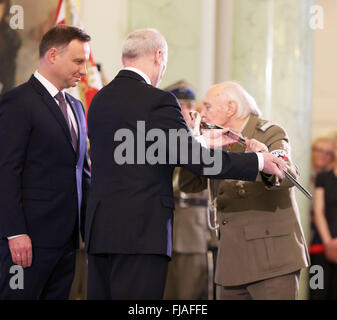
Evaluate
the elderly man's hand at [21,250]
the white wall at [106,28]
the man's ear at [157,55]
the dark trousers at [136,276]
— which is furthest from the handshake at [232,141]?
the white wall at [106,28]

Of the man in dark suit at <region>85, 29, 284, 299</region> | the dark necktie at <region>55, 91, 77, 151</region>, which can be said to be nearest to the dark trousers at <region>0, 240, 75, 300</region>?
the man in dark suit at <region>85, 29, 284, 299</region>

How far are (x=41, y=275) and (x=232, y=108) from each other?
125cm

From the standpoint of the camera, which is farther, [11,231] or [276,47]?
[276,47]

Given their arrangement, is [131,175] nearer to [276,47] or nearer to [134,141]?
[134,141]

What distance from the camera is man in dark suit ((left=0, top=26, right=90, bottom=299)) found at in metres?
2.95

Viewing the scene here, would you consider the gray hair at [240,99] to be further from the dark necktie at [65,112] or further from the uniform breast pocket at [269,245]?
the dark necktie at [65,112]

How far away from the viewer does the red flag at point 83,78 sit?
4281 mm

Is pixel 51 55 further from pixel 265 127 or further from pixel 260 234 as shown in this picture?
pixel 260 234

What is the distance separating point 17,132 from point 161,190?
74cm

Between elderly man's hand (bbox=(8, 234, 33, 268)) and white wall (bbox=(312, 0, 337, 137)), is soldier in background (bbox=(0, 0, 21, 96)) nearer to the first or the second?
elderly man's hand (bbox=(8, 234, 33, 268))

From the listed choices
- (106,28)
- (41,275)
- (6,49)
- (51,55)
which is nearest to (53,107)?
(51,55)

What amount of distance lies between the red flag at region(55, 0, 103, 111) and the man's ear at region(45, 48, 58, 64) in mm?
1051

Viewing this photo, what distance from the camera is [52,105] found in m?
3.10

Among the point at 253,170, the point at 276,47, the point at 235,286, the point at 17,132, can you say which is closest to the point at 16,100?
the point at 17,132
